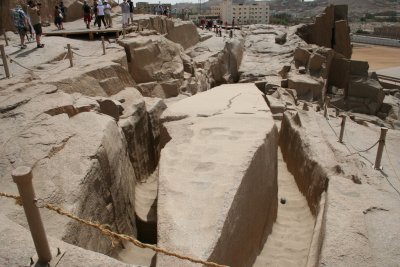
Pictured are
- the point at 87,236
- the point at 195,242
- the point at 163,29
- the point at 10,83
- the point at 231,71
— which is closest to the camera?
the point at 195,242

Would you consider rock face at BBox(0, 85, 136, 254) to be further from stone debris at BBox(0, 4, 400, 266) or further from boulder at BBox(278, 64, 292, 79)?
boulder at BBox(278, 64, 292, 79)

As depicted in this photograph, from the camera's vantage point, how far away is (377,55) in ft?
140

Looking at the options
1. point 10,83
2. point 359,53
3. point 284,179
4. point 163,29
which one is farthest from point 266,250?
point 359,53

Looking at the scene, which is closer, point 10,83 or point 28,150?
point 28,150

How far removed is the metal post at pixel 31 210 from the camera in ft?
6.90

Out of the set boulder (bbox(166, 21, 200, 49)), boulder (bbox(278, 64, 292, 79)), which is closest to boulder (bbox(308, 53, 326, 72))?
boulder (bbox(278, 64, 292, 79))

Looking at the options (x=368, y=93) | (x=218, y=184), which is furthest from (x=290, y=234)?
(x=368, y=93)

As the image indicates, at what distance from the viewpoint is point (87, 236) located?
3.83 metres

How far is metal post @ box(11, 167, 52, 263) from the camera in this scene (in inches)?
82.8

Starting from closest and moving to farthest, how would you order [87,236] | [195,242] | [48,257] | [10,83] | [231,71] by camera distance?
[48,257] → [195,242] → [87,236] → [10,83] → [231,71]

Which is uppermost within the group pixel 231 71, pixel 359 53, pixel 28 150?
pixel 28 150

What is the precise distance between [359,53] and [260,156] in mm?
44412

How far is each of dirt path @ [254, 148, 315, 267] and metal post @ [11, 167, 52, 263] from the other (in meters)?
3.17

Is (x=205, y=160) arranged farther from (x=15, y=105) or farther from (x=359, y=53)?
(x=359, y=53)
